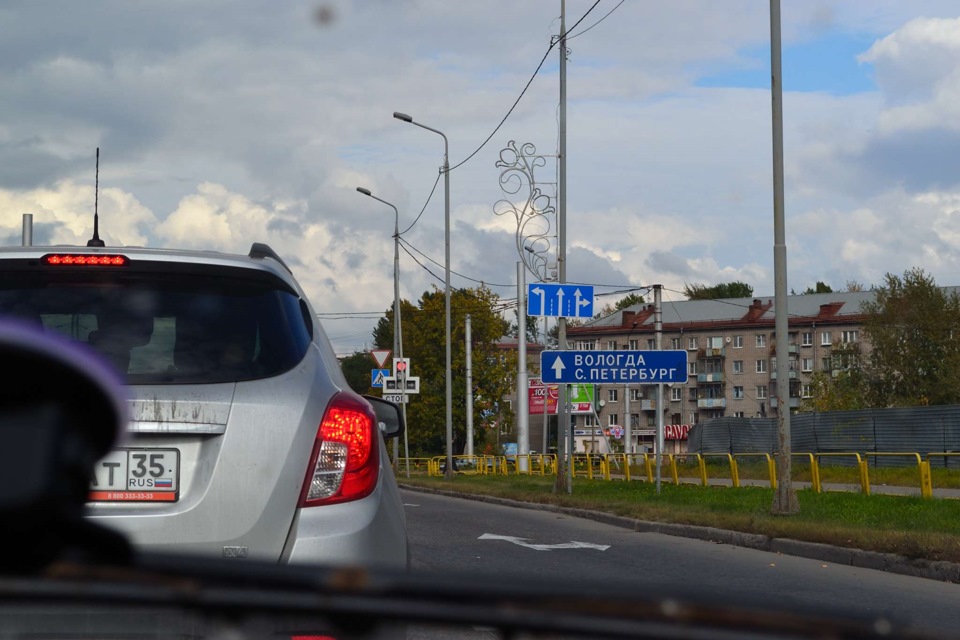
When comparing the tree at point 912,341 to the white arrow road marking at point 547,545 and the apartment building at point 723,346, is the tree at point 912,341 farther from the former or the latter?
the white arrow road marking at point 547,545

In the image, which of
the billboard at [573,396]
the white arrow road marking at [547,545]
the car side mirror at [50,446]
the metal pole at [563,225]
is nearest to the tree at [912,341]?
the billboard at [573,396]

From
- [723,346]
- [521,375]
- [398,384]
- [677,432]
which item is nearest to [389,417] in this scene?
[398,384]

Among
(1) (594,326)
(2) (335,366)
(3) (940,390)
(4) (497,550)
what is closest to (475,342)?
(3) (940,390)

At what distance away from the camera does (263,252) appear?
4660mm

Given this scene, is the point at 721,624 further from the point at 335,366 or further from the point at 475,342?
the point at 475,342

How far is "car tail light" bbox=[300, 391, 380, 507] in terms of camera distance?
12.9ft

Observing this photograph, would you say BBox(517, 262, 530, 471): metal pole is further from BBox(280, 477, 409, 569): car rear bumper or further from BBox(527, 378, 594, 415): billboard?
BBox(280, 477, 409, 569): car rear bumper

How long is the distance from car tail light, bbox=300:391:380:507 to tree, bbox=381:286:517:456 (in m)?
75.6

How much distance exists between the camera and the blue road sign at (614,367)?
22.1m

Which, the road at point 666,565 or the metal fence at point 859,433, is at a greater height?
the metal fence at point 859,433

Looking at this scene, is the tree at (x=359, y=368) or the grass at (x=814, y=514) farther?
Result: the tree at (x=359, y=368)

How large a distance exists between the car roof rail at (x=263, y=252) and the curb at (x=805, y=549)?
7.88m

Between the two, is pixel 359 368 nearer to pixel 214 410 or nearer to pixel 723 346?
pixel 723 346

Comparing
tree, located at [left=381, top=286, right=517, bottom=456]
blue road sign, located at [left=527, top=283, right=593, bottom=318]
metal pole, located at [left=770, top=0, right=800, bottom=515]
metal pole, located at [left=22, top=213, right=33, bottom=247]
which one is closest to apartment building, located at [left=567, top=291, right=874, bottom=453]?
tree, located at [left=381, top=286, right=517, bottom=456]
